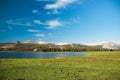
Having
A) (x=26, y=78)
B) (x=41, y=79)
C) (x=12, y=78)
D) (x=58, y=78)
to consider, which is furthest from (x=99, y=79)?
(x=12, y=78)

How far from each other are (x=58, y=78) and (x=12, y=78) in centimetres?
633

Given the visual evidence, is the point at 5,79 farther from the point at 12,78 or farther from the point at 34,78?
the point at 34,78

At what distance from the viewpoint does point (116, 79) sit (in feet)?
79.2

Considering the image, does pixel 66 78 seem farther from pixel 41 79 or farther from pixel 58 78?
pixel 41 79

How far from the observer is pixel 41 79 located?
2327 centimetres

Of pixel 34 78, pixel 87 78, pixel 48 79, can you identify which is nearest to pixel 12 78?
pixel 34 78

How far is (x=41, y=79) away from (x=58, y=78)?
243cm

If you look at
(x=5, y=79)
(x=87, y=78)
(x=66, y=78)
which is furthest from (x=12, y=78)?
(x=87, y=78)

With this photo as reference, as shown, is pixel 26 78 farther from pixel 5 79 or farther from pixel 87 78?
pixel 87 78

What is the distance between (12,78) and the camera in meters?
23.6

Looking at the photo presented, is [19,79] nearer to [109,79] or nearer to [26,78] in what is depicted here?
[26,78]

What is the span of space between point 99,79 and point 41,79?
26.8 feet

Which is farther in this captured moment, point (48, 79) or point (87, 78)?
point (87, 78)

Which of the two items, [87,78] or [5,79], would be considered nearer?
[5,79]
